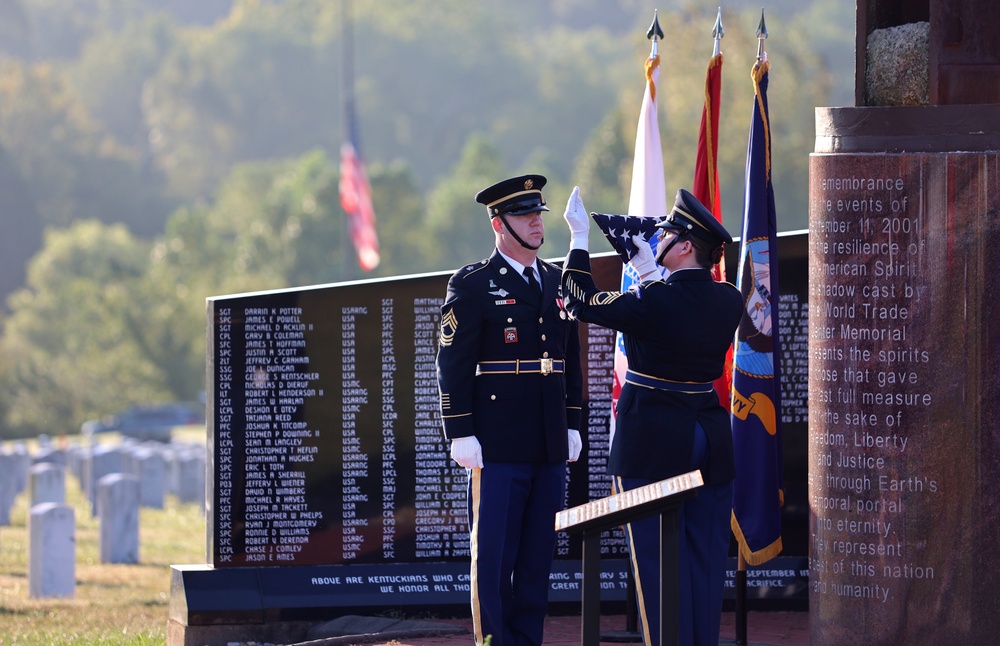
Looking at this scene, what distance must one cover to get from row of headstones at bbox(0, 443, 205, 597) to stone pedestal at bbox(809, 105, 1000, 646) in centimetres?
578

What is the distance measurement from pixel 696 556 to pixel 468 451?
0.92 metres

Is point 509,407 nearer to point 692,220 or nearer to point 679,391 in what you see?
point 679,391

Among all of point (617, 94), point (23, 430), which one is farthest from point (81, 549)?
point (617, 94)

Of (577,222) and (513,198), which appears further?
(513,198)

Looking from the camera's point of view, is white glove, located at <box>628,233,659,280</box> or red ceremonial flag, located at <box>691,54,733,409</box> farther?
red ceremonial flag, located at <box>691,54,733,409</box>

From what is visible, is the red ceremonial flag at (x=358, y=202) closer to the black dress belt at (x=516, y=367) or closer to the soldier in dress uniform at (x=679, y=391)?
the black dress belt at (x=516, y=367)

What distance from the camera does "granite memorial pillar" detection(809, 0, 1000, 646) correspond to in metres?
6.00

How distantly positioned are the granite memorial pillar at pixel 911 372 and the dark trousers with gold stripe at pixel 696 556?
605 mm

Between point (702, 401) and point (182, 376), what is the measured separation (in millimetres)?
45599

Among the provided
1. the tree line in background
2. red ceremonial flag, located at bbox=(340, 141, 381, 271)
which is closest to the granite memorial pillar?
→ red ceremonial flag, located at bbox=(340, 141, 381, 271)

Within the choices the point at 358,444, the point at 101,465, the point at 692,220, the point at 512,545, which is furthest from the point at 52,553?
the point at 101,465

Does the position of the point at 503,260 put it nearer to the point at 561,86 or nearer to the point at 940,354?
the point at 940,354

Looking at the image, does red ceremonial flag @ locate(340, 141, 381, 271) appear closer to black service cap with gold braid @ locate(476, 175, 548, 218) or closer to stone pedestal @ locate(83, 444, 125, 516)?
stone pedestal @ locate(83, 444, 125, 516)

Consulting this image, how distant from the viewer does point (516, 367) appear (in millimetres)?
6156
